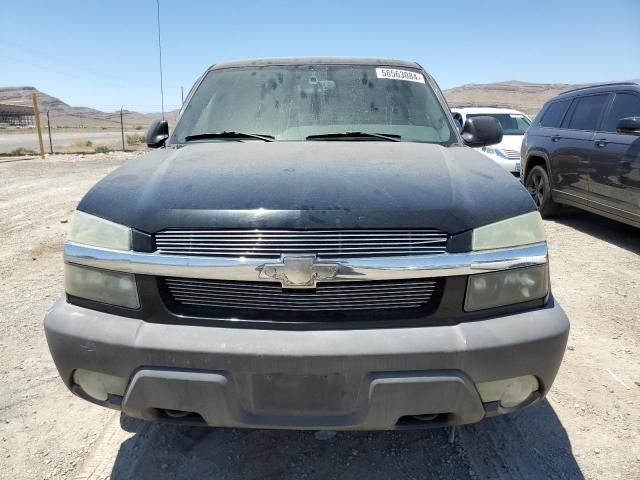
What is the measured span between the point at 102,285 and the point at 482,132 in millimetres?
2537

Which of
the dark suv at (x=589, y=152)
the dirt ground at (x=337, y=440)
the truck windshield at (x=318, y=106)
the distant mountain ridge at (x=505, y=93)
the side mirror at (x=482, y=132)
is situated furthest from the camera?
the distant mountain ridge at (x=505, y=93)

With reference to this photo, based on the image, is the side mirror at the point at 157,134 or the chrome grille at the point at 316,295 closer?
the chrome grille at the point at 316,295

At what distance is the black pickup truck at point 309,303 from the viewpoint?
1.70 metres

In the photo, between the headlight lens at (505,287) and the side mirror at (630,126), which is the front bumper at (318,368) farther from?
the side mirror at (630,126)

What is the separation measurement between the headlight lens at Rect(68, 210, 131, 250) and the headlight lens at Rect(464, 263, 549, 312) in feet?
4.36

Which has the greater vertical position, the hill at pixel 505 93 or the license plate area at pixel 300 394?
the hill at pixel 505 93

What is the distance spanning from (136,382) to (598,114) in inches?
251

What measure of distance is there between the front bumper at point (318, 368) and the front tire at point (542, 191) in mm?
5901

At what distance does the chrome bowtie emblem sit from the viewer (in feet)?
5.62

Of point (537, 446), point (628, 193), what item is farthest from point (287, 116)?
point (628, 193)

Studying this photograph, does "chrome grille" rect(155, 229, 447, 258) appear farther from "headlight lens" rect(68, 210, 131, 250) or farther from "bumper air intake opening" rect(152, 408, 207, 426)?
"bumper air intake opening" rect(152, 408, 207, 426)

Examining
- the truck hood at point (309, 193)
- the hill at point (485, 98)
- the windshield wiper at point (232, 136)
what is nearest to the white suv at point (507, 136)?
the windshield wiper at point (232, 136)

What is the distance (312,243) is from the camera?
1.74 meters

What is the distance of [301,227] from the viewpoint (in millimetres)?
1743
